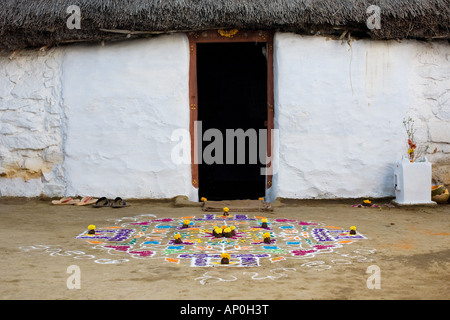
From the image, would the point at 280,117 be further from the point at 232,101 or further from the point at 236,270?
the point at 236,270

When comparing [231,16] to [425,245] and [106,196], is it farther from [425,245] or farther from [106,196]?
[425,245]

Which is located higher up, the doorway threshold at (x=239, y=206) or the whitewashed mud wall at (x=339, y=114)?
the whitewashed mud wall at (x=339, y=114)

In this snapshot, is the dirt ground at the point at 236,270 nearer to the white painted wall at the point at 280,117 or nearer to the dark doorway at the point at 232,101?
the white painted wall at the point at 280,117

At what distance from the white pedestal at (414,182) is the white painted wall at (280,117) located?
16.9 inches

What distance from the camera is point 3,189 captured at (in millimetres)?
7766

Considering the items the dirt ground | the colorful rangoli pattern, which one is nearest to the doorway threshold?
the colorful rangoli pattern

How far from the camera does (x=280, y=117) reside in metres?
7.55

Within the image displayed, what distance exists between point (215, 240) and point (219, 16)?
3.16 m

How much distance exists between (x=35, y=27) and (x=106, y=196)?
2.29 m

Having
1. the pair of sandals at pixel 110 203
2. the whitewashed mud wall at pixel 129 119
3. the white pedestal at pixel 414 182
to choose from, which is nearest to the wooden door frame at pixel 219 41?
the whitewashed mud wall at pixel 129 119

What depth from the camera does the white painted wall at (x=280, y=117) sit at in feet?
24.7

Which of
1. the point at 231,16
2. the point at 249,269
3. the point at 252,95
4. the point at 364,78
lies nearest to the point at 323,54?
the point at 364,78

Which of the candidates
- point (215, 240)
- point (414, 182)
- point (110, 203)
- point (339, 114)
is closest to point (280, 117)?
point (339, 114)

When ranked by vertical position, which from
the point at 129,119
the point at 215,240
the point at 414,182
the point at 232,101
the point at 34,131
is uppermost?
the point at 232,101
